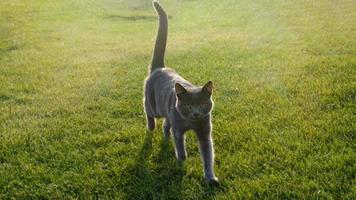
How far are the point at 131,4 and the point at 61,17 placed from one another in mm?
3622

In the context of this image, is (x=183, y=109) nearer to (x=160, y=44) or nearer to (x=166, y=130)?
(x=166, y=130)

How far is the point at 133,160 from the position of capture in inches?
203

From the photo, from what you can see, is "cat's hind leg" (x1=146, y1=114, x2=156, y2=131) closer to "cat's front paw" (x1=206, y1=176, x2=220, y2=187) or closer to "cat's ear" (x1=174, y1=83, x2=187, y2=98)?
"cat's ear" (x1=174, y1=83, x2=187, y2=98)

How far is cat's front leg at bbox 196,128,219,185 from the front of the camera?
15.0 ft

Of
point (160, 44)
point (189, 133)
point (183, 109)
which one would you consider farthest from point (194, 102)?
point (160, 44)

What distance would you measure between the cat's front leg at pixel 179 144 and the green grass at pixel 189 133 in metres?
0.11

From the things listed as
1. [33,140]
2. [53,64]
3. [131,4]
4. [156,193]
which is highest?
[156,193]

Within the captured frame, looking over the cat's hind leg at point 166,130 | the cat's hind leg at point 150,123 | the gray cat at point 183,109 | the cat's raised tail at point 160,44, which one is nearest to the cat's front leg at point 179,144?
the gray cat at point 183,109

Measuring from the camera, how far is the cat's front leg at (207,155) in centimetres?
456

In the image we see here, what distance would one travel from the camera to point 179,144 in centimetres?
493

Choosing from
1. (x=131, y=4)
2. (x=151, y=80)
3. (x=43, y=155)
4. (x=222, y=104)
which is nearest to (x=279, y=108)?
(x=222, y=104)

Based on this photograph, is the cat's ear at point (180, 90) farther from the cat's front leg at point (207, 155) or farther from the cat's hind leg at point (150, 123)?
the cat's hind leg at point (150, 123)

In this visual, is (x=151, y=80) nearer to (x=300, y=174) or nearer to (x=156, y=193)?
(x=156, y=193)

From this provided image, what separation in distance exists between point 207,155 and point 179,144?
1.30ft
